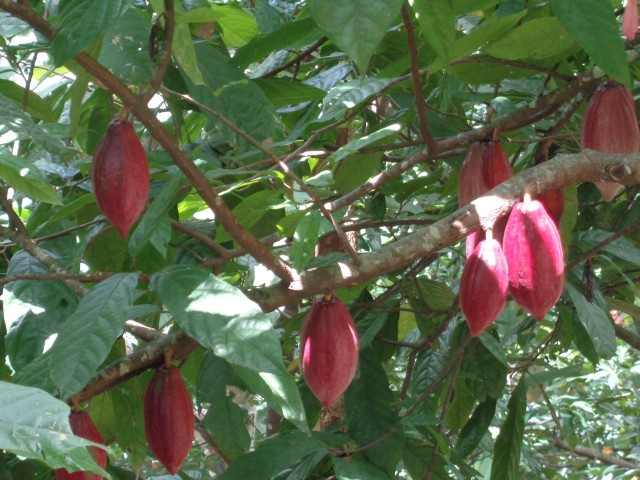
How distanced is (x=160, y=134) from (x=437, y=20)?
39cm

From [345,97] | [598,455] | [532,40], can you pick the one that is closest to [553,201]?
[532,40]

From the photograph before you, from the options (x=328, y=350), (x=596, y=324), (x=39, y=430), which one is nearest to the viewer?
(x=39, y=430)

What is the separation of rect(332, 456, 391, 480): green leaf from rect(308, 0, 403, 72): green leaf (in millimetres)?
882

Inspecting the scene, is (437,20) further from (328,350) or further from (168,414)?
(168,414)

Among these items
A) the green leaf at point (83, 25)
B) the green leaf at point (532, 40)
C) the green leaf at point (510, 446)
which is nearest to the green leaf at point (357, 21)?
the green leaf at point (83, 25)

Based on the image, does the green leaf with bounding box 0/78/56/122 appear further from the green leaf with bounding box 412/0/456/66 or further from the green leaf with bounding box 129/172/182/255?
the green leaf with bounding box 412/0/456/66

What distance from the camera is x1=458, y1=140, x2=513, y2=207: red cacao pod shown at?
1.18 meters

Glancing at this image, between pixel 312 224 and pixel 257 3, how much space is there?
2.23 feet

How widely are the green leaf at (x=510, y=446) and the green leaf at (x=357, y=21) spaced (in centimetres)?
131

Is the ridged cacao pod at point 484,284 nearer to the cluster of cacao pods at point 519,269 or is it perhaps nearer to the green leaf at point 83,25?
the cluster of cacao pods at point 519,269

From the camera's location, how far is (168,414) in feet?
3.43

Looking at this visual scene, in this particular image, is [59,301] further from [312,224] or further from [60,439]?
[60,439]

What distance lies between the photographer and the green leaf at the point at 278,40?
129 centimetres

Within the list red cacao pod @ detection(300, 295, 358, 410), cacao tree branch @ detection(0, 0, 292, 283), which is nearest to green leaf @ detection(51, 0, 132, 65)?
cacao tree branch @ detection(0, 0, 292, 283)
